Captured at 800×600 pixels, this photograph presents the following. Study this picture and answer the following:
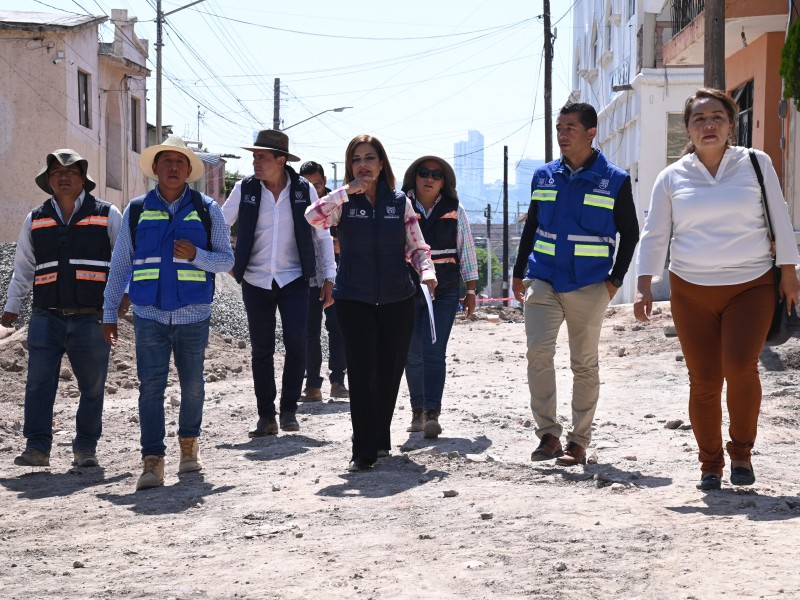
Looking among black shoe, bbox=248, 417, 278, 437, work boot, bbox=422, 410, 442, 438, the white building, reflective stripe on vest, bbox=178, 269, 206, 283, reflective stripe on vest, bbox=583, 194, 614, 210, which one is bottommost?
black shoe, bbox=248, 417, 278, 437

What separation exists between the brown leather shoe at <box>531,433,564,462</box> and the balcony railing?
50.9ft

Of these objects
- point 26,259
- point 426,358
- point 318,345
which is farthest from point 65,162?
point 318,345

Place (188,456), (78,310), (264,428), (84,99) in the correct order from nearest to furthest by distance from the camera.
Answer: (188,456), (78,310), (264,428), (84,99)

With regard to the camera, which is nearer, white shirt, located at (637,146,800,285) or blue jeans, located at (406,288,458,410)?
white shirt, located at (637,146,800,285)

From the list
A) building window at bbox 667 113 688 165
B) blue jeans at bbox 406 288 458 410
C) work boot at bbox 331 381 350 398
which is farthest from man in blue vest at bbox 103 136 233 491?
building window at bbox 667 113 688 165

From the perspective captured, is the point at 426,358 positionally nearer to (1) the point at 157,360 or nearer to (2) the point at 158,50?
(1) the point at 157,360

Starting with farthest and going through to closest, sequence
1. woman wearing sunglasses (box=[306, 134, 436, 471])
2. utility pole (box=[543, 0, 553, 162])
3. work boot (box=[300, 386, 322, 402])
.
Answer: utility pole (box=[543, 0, 553, 162]), work boot (box=[300, 386, 322, 402]), woman wearing sunglasses (box=[306, 134, 436, 471])

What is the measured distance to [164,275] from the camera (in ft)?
23.8

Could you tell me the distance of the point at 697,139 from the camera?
20.9 feet

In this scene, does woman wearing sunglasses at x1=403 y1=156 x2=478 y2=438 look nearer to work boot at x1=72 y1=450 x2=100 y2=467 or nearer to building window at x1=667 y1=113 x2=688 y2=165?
work boot at x1=72 y1=450 x2=100 y2=467

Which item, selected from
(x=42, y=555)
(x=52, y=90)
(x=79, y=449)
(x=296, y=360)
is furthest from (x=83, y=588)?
(x=52, y=90)

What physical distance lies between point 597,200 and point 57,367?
3.79 metres

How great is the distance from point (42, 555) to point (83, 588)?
0.78 meters

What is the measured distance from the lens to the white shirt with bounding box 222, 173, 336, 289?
9.19 metres
